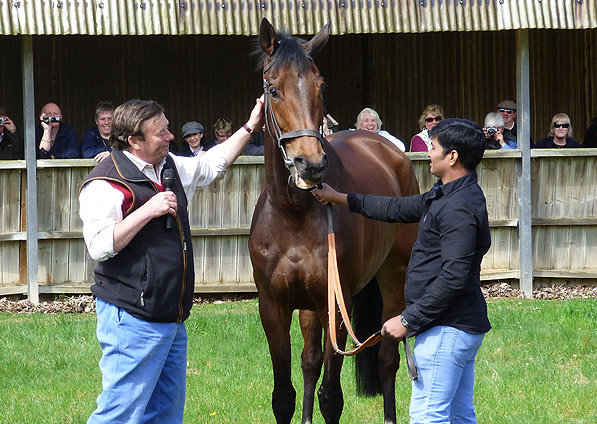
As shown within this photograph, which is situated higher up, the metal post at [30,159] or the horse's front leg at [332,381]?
the metal post at [30,159]

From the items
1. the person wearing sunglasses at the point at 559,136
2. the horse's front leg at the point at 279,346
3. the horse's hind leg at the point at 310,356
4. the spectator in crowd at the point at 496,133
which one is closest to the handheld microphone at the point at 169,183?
the horse's front leg at the point at 279,346

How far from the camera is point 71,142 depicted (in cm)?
1012

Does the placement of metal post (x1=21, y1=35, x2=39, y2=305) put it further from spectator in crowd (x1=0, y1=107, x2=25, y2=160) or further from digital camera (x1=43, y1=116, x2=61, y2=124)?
spectator in crowd (x1=0, y1=107, x2=25, y2=160)

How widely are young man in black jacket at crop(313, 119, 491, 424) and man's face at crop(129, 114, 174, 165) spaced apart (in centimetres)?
123

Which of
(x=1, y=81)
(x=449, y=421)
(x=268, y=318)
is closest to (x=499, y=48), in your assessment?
(x=1, y=81)

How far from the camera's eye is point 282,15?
9531mm

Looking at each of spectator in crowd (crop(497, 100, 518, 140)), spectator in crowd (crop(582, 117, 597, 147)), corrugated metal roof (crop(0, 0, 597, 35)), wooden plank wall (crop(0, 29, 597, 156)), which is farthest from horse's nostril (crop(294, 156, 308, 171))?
wooden plank wall (crop(0, 29, 597, 156))

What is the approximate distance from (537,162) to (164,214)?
7.60m

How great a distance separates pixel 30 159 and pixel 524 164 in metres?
5.71

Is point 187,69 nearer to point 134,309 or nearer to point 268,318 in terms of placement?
point 268,318

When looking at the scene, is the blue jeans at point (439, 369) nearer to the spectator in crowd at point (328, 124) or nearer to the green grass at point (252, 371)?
the green grass at point (252, 371)

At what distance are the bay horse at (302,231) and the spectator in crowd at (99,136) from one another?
4563 millimetres

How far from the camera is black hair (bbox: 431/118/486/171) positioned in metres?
3.83

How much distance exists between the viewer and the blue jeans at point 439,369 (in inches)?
150
